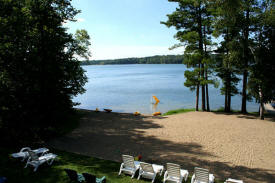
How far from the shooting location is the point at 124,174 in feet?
27.6

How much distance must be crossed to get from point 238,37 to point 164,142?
1349 centimetres

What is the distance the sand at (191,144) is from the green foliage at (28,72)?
2.31 m

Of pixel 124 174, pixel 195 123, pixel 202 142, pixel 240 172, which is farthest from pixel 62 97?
pixel 195 123

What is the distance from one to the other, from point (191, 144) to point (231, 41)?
1294cm

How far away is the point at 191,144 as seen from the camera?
503 inches

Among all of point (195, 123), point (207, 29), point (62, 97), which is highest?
point (207, 29)

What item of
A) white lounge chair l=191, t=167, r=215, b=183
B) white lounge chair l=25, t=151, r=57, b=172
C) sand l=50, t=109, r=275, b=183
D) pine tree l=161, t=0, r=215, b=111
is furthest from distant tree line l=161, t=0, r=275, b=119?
white lounge chair l=25, t=151, r=57, b=172

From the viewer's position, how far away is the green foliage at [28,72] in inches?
441

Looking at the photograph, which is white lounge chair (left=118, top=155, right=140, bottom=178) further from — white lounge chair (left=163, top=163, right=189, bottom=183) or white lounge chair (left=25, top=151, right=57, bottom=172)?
white lounge chair (left=25, top=151, right=57, bottom=172)

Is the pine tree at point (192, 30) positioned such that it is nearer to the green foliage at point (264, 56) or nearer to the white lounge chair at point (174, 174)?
the green foliage at point (264, 56)

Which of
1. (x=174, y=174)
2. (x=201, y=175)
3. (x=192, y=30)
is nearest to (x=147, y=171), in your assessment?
(x=174, y=174)

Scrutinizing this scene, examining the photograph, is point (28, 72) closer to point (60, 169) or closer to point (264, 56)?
point (60, 169)

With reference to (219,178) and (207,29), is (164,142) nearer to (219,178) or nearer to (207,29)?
(219,178)

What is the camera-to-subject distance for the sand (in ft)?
31.1
